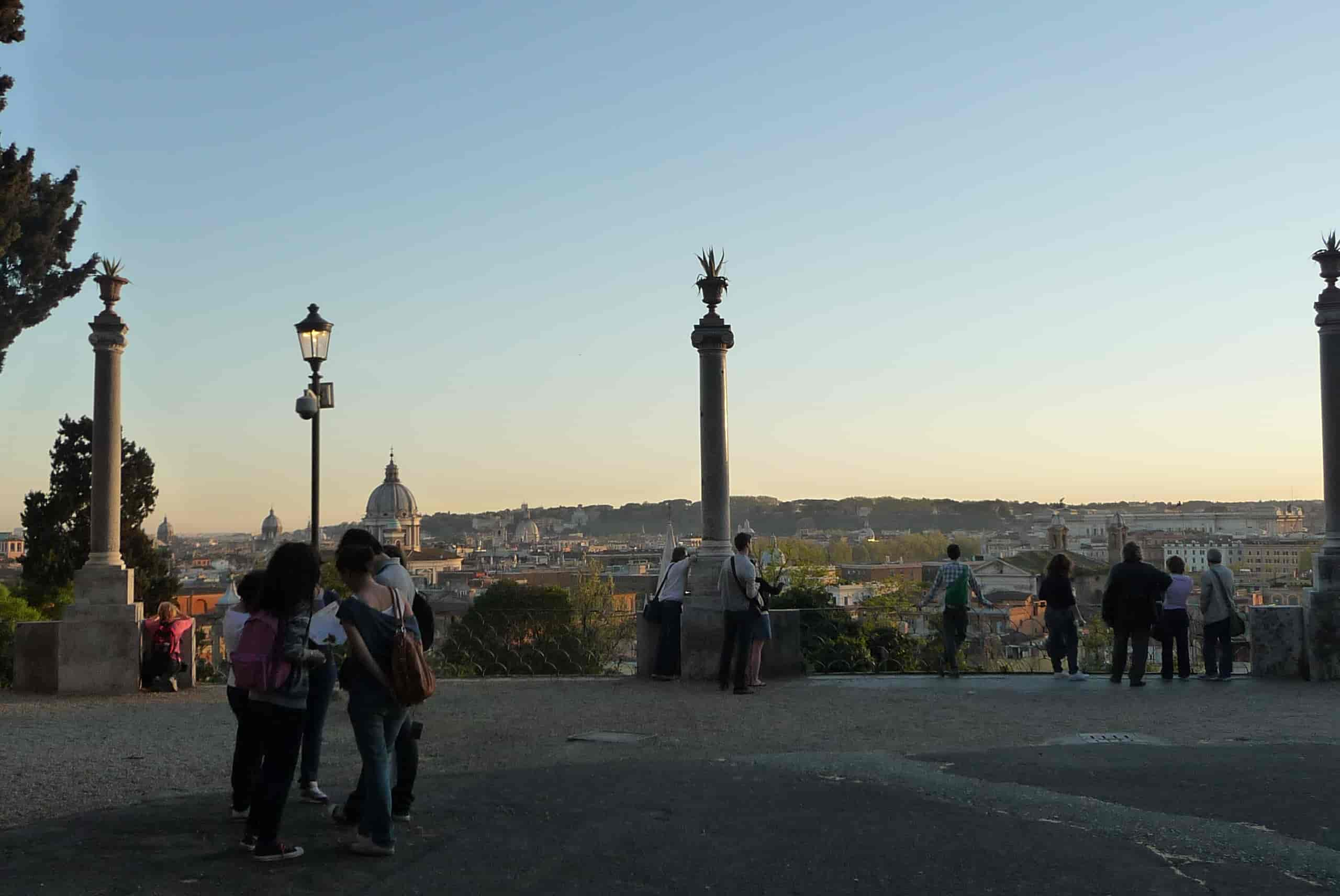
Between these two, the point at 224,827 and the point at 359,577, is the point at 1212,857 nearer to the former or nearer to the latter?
the point at 359,577

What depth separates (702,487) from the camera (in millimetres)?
13656

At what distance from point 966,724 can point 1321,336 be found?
20.6 feet

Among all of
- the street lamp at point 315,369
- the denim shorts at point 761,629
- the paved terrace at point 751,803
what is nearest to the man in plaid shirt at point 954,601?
the denim shorts at point 761,629

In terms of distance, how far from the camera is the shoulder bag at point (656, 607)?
13195 mm

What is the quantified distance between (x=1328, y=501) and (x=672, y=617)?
21.5 feet

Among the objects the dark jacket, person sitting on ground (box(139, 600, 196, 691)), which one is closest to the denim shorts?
the dark jacket

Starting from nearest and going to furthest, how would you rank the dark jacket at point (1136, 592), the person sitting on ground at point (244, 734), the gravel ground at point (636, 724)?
the person sitting on ground at point (244, 734) < the gravel ground at point (636, 724) < the dark jacket at point (1136, 592)

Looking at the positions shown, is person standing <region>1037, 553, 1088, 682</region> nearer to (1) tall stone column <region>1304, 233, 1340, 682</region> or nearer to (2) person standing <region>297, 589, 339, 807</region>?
(1) tall stone column <region>1304, 233, 1340, 682</region>

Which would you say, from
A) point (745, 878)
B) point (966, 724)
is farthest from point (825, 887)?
point (966, 724)

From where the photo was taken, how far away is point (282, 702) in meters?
5.86

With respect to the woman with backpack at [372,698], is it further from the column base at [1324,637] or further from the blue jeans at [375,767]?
the column base at [1324,637]

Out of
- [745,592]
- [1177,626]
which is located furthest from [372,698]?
[1177,626]

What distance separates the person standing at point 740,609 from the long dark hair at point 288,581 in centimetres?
625

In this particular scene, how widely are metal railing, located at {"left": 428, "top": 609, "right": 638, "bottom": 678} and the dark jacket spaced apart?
15.4 feet
